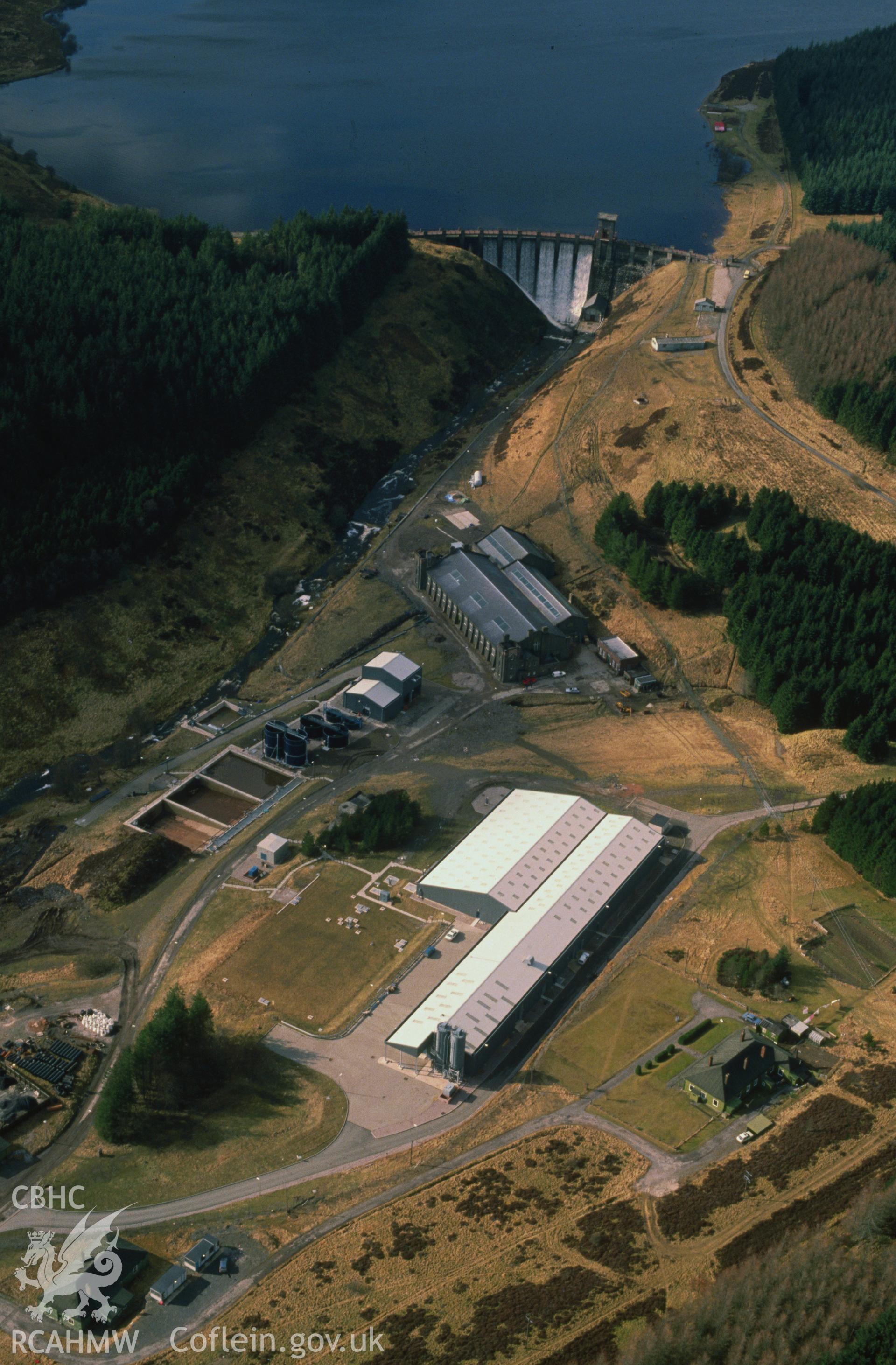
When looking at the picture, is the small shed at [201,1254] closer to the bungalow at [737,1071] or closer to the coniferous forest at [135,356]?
the bungalow at [737,1071]

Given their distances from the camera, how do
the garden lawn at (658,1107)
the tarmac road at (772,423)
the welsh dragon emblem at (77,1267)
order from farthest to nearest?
1. the tarmac road at (772,423)
2. the garden lawn at (658,1107)
3. the welsh dragon emblem at (77,1267)

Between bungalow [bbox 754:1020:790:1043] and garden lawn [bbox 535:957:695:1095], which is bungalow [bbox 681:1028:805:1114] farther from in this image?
garden lawn [bbox 535:957:695:1095]

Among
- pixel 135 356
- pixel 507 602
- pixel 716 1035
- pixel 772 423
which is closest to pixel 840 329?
pixel 772 423

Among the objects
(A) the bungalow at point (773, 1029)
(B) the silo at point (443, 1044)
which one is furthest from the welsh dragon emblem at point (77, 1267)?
(A) the bungalow at point (773, 1029)

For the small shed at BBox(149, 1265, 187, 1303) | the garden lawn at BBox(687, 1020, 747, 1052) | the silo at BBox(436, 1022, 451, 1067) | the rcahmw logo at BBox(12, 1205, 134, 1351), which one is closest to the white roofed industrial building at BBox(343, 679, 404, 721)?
the silo at BBox(436, 1022, 451, 1067)

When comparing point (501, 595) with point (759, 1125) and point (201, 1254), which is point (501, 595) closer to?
point (759, 1125)

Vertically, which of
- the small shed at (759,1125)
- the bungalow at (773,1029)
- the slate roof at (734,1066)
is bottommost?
the small shed at (759,1125)

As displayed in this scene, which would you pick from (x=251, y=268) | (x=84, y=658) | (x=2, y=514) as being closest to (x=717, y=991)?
(x=84, y=658)
